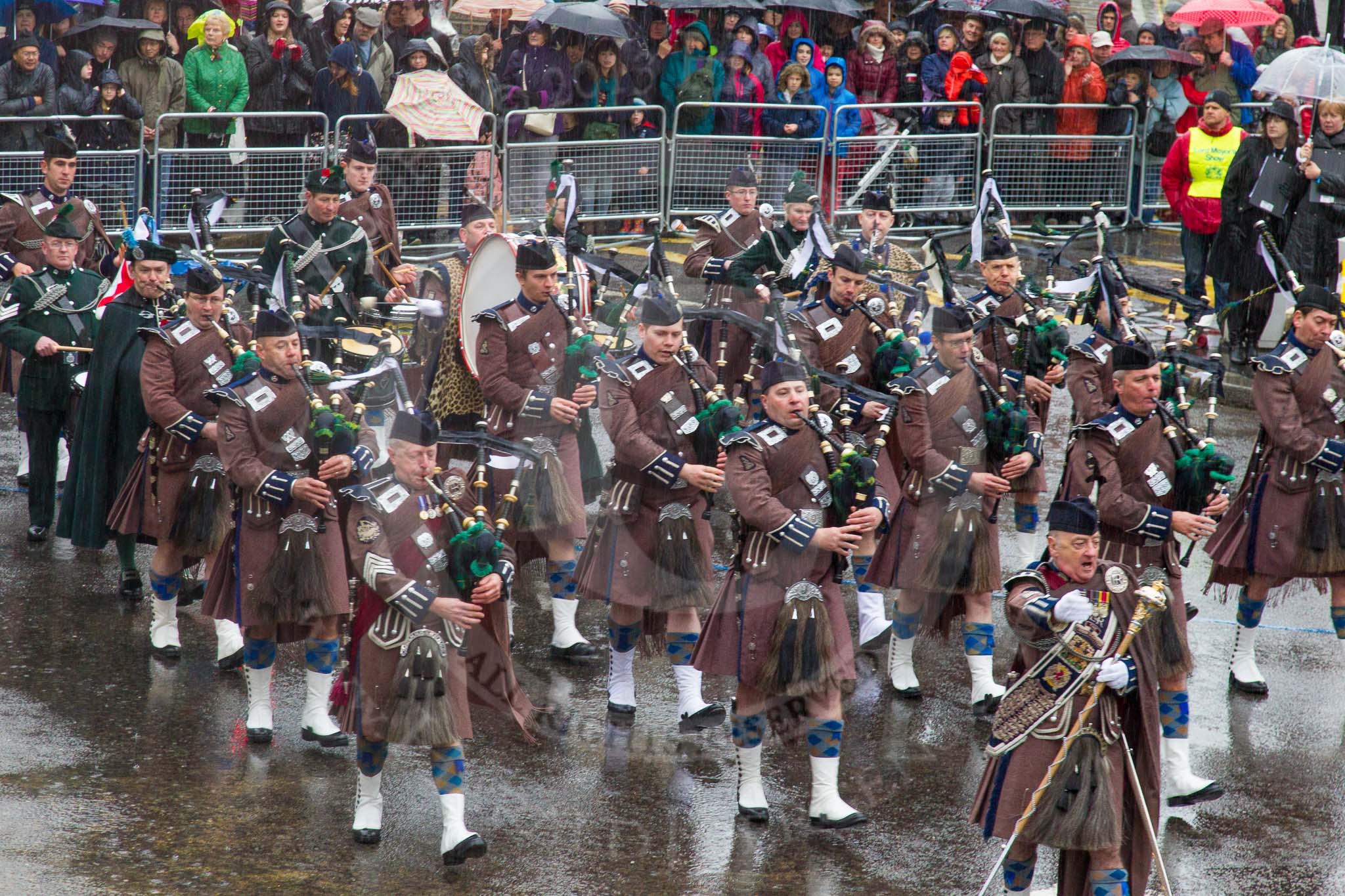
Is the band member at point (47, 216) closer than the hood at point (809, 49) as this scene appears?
Yes

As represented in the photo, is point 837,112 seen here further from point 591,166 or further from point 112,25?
point 112,25

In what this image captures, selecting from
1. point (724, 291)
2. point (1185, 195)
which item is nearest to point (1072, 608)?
point (724, 291)

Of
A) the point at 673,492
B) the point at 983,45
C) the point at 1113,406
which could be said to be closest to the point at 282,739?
the point at 673,492

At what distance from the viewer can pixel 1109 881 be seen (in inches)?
242

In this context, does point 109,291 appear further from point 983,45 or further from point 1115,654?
point 983,45

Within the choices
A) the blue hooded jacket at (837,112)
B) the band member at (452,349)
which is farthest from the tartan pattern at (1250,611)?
the blue hooded jacket at (837,112)

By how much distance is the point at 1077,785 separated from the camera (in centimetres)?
Result: 608

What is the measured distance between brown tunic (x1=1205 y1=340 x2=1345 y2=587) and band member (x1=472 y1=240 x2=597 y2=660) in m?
3.43

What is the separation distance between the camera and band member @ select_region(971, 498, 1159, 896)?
607 centimetres

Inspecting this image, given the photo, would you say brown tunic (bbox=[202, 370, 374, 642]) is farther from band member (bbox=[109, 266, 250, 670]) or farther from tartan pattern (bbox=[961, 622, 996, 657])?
tartan pattern (bbox=[961, 622, 996, 657])

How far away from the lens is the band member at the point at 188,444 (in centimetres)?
859

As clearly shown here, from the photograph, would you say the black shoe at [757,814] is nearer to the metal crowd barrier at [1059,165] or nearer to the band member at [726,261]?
the band member at [726,261]

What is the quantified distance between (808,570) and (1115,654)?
4.94 ft

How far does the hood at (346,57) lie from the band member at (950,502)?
7.99 metres
